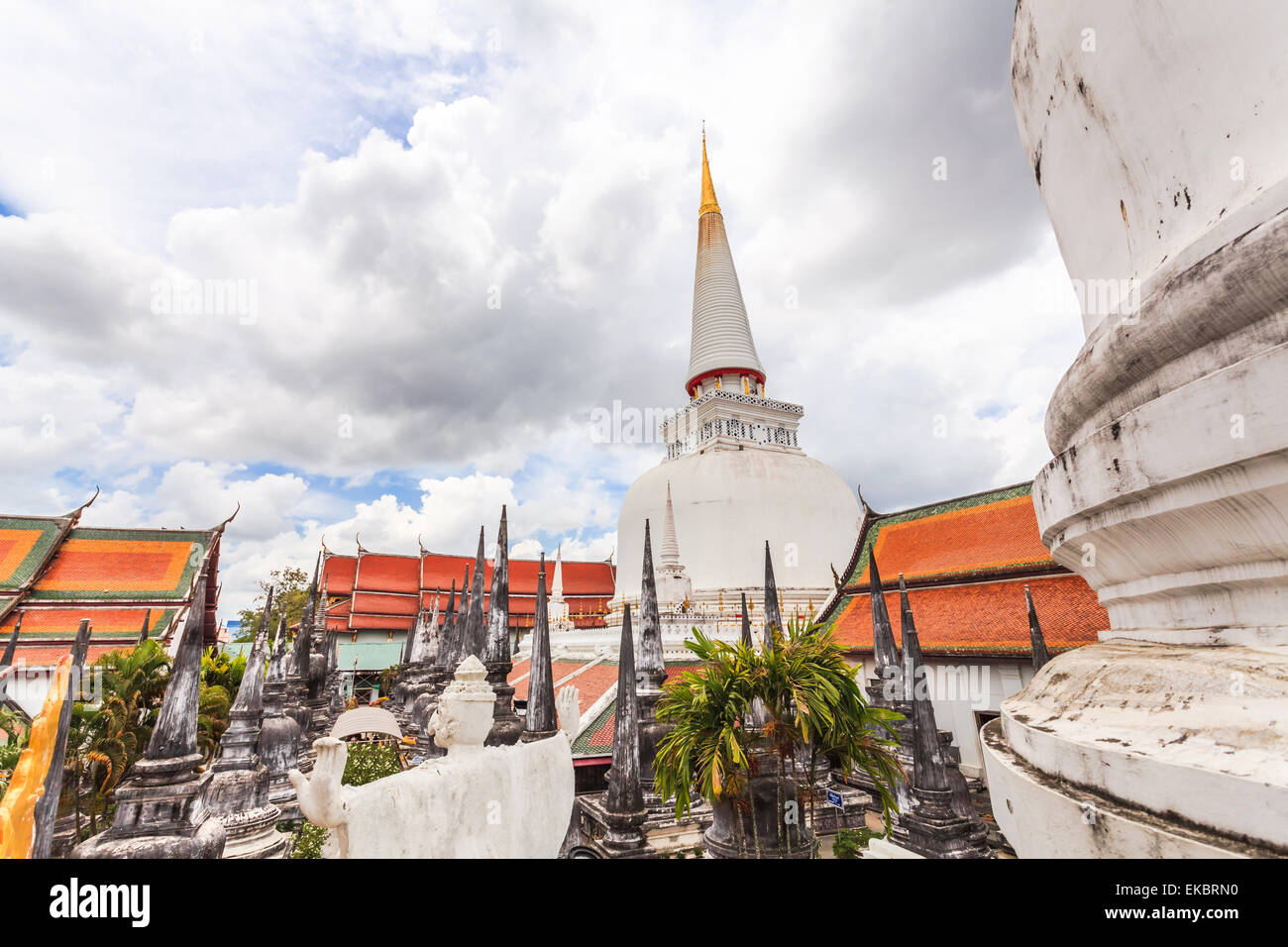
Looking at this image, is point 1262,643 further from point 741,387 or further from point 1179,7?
point 741,387

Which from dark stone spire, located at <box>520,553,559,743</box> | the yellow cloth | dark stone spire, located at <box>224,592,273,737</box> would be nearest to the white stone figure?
the yellow cloth

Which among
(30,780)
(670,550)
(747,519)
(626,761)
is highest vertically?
(747,519)

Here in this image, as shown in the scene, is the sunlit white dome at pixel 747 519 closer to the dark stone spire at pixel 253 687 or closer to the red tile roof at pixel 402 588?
the red tile roof at pixel 402 588

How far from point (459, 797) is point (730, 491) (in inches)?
1127

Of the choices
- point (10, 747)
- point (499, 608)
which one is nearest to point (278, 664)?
point (10, 747)

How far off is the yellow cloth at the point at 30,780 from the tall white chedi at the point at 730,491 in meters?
21.9

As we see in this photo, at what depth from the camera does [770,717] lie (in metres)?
5.58

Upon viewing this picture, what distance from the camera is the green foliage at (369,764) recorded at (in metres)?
11.3

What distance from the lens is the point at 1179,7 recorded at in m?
1.88

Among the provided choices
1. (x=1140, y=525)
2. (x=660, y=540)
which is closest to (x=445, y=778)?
(x=1140, y=525)

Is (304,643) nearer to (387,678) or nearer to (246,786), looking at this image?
(246,786)

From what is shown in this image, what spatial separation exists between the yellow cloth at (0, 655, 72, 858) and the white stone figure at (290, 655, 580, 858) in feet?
5.94

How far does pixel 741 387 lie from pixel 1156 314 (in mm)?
34347

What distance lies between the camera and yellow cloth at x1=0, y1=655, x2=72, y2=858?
2.70 m
